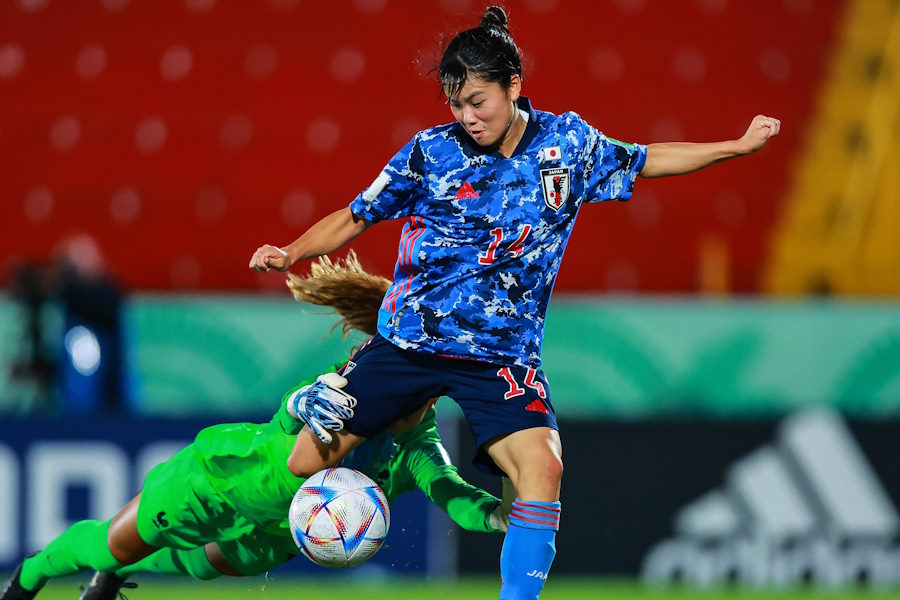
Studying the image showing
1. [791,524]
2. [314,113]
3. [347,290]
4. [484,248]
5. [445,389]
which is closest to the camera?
[484,248]

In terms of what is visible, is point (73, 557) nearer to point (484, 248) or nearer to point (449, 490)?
point (449, 490)

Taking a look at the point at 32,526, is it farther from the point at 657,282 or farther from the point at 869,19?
the point at 869,19

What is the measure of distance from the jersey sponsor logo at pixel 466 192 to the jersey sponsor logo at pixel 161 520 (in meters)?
1.50

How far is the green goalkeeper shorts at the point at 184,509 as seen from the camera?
467 centimetres

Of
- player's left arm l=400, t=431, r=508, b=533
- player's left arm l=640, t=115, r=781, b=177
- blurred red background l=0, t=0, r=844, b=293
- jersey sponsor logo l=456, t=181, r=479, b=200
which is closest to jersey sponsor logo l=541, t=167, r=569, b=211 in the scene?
jersey sponsor logo l=456, t=181, r=479, b=200

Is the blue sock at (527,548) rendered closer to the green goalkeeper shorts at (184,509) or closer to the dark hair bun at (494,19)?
the green goalkeeper shorts at (184,509)

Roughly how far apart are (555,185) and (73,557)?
218cm

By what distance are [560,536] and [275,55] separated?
15.5 feet

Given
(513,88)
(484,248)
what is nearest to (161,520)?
(484,248)

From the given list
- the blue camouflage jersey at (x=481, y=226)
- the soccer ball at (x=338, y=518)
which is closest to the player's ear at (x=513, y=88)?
the blue camouflage jersey at (x=481, y=226)

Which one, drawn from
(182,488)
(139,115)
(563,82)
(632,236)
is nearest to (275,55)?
(139,115)

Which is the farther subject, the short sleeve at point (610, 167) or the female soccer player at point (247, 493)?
the female soccer player at point (247, 493)

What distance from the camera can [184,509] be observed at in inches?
184

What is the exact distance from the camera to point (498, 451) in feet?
14.2
